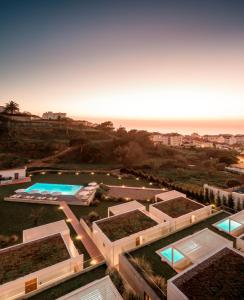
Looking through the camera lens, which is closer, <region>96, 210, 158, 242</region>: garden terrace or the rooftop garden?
<region>96, 210, 158, 242</region>: garden terrace

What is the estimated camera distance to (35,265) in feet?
24.2

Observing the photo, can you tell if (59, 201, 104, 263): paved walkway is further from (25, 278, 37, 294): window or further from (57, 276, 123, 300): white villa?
(25, 278, 37, 294): window

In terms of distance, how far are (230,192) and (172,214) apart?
22.4ft

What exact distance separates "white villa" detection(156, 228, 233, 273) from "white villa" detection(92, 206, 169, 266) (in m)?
1.97

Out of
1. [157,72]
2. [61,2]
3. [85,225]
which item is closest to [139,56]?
[157,72]

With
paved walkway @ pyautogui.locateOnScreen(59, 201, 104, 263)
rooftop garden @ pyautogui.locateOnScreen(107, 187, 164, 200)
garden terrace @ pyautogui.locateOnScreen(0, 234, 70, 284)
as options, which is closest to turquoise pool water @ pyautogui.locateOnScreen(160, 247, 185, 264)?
paved walkway @ pyautogui.locateOnScreen(59, 201, 104, 263)

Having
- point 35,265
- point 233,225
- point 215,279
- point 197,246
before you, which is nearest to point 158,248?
point 197,246

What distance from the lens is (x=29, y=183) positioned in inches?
890

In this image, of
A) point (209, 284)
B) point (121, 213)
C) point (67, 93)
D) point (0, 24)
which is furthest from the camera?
point (67, 93)

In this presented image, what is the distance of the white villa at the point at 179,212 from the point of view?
11.7m

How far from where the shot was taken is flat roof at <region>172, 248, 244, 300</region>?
5.36 m

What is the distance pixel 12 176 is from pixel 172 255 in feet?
74.3

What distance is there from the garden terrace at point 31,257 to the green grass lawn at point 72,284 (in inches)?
42.2

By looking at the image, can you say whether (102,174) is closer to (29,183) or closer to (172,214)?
(29,183)
